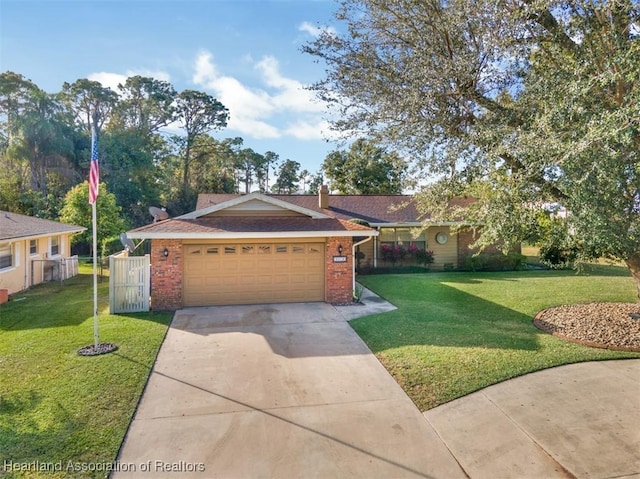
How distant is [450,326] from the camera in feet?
27.6

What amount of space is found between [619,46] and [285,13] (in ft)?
23.5

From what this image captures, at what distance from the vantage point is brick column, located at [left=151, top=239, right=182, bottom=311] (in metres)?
10.0

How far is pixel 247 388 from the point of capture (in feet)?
18.2

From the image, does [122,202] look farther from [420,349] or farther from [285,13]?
[420,349]

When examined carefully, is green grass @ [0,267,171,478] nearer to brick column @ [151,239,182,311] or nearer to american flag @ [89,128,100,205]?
brick column @ [151,239,182,311]

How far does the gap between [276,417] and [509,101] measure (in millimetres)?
8123

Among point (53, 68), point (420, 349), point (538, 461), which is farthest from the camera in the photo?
point (53, 68)

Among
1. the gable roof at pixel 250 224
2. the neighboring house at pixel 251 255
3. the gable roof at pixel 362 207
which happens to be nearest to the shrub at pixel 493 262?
the gable roof at pixel 362 207

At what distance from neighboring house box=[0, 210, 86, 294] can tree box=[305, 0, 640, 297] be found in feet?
38.7

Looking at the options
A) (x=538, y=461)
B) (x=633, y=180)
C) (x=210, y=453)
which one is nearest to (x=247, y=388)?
(x=210, y=453)

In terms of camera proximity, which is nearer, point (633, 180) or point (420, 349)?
point (633, 180)

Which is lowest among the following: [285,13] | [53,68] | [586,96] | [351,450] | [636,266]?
[351,450]

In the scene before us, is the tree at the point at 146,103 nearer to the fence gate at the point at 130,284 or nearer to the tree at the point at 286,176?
the tree at the point at 286,176

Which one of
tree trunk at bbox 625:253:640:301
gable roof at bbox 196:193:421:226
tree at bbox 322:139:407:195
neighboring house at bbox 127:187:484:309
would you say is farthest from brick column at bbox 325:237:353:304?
tree at bbox 322:139:407:195
